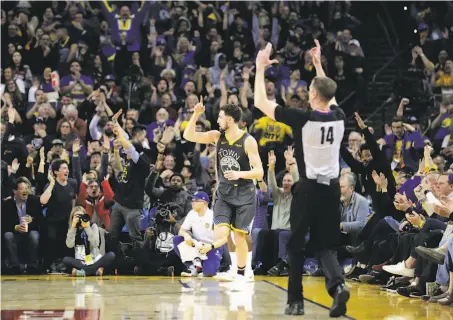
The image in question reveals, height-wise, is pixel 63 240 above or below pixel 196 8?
below

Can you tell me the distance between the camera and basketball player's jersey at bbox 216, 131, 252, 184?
38.9ft

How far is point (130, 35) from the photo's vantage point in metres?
21.0

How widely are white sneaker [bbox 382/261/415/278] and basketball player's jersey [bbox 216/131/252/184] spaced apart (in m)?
2.24

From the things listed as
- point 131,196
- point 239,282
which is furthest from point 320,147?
point 131,196

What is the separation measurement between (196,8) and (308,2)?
2750mm

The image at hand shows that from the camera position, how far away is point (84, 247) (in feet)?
47.9

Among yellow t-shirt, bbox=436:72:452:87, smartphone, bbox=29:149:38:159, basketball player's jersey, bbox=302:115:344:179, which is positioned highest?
yellow t-shirt, bbox=436:72:452:87

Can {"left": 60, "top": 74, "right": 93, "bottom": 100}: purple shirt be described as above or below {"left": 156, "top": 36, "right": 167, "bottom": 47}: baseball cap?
below

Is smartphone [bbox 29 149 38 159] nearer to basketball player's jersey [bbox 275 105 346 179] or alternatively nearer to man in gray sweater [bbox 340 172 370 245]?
man in gray sweater [bbox 340 172 370 245]

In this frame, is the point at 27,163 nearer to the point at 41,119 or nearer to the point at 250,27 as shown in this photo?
the point at 41,119

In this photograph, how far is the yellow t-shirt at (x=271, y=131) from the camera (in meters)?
17.4

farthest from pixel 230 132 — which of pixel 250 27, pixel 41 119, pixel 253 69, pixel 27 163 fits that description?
pixel 250 27

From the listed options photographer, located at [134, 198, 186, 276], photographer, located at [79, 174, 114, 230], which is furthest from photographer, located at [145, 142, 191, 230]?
photographer, located at [79, 174, 114, 230]

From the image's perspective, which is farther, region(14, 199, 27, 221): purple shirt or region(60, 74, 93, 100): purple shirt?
region(60, 74, 93, 100): purple shirt
